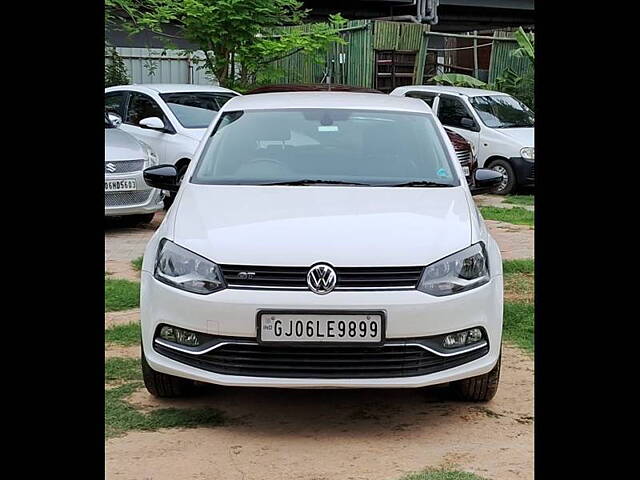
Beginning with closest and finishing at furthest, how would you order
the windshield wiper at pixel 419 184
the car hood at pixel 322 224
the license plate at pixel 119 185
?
the car hood at pixel 322 224, the windshield wiper at pixel 419 184, the license plate at pixel 119 185

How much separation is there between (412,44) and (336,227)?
83.4 feet

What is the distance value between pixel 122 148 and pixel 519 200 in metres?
6.41

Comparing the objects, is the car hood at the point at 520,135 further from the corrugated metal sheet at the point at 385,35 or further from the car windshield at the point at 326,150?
the corrugated metal sheet at the point at 385,35

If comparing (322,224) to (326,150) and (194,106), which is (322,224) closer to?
(326,150)

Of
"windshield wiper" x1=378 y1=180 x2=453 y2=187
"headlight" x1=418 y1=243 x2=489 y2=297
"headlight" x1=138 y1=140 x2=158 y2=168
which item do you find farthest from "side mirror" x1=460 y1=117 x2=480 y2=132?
"headlight" x1=418 y1=243 x2=489 y2=297

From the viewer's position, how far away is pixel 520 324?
6.75 m

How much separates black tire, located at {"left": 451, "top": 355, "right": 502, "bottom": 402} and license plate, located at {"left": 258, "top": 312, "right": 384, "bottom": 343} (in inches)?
33.4

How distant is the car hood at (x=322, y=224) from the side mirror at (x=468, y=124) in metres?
10.1

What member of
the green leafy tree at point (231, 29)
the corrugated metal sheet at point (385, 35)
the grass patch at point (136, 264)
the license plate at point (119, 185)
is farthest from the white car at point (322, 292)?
the corrugated metal sheet at point (385, 35)

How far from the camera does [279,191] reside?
5160 mm

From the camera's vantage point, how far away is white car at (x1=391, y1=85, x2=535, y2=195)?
14.7 metres

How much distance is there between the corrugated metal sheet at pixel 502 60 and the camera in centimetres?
2919

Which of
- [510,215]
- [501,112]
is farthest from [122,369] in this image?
[501,112]
